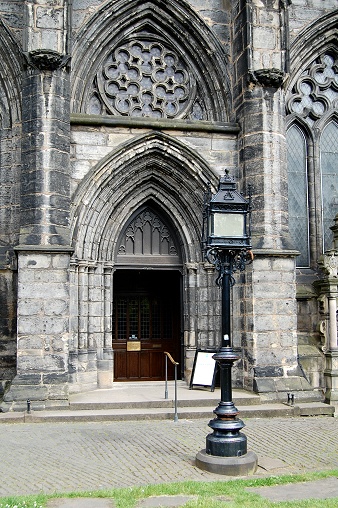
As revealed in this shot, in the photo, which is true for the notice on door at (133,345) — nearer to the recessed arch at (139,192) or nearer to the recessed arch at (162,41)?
the recessed arch at (139,192)

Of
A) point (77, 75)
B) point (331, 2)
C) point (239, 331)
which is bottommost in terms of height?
point (239, 331)

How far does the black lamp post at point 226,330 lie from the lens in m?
7.23

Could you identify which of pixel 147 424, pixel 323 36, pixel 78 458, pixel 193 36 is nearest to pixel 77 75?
pixel 193 36

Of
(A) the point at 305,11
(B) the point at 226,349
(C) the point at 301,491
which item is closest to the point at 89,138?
(A) the point at 305,11

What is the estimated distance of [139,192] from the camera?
13.1 m

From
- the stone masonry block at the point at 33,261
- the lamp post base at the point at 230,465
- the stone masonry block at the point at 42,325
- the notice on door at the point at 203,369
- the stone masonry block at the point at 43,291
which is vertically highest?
the stone masonry block at the point at 33,261

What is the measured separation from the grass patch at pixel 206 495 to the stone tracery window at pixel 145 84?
8.52 meters

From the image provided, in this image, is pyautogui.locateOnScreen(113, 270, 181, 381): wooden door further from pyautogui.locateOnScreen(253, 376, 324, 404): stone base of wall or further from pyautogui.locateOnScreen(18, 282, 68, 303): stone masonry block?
pyautogui.locateOnScreen(18, 282, 68, 303): stone masonry block

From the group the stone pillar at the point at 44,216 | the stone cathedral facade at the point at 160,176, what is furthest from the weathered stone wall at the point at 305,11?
the stone pillar at the point at 44,216

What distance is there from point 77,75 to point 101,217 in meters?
2.86

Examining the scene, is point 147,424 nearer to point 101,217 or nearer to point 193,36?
point 101,217

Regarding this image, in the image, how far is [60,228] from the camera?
11258 mm

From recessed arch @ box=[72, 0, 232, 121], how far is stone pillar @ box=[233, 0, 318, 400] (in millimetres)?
529

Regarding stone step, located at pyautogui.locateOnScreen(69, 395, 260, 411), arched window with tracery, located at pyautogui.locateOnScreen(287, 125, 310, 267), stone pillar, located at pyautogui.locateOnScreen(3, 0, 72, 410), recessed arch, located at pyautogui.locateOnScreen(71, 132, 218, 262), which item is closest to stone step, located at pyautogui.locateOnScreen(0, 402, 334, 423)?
stone step, located at pyautogui.locateOnScreen(69, 395, 260, 411)
